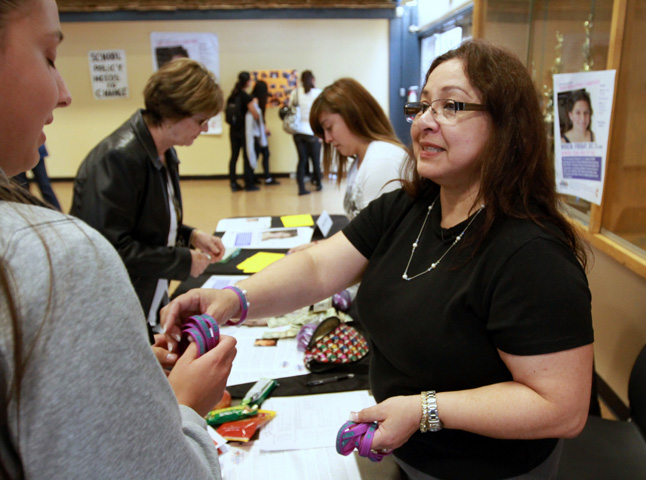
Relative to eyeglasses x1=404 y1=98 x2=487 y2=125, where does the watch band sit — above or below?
below

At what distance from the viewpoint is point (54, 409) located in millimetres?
410

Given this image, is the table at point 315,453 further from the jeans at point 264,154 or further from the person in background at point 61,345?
the jeans at point 264,154

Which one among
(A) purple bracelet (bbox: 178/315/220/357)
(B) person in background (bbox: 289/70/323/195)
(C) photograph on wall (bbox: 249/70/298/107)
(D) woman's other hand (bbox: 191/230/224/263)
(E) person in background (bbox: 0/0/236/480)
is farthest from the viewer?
(C) photograph on wall (bbox: 249/70/298/107)

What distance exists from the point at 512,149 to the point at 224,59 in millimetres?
7504

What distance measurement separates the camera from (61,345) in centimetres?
41

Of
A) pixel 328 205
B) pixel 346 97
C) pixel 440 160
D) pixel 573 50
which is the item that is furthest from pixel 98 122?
pixel 440 160

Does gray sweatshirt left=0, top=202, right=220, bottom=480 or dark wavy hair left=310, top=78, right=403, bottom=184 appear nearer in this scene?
gray sweatshirt left=0, top=202, right=220, bottom=480

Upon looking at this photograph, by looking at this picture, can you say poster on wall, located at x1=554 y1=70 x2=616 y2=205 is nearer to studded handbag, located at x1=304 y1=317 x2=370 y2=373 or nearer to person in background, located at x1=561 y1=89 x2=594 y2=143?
person in background, located at x1=561 y1=89 x2=594 y2=143

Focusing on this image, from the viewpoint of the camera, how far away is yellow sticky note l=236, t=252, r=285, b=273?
86.8 inches

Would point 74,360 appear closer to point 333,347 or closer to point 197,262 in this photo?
point 333,347

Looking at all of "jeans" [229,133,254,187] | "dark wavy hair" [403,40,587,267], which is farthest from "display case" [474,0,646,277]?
"jeans" [229,133,254,187]

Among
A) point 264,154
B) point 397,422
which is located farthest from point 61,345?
point 264,154

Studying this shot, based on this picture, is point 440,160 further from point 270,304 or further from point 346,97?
point 346,97

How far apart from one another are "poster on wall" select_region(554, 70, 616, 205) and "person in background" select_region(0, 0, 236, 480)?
198 centimetres
